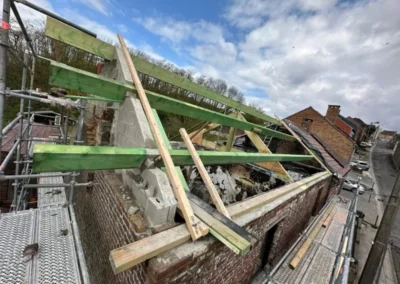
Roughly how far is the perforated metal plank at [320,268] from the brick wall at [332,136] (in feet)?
35.8

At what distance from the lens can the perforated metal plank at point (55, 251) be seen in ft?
6.88

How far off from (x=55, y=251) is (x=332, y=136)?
18.8 m

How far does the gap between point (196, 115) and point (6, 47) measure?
2717 mm

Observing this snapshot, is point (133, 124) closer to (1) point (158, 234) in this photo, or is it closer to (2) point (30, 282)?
(1) point (158, 234)

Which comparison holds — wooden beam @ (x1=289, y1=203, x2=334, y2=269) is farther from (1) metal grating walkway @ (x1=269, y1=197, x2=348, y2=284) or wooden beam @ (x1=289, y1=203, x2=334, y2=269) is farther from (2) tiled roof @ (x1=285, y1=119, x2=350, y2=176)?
(2) tiled roof @ (x1=285, y1=119, x2=350, y2=176)

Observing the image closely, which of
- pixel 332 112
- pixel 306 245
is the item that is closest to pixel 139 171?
pixel 306 245

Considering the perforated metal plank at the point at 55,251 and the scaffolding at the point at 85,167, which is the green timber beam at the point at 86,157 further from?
the perforated metal plank at the point at 55,251

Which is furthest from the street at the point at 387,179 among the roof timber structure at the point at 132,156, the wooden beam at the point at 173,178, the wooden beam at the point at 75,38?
the wooden beam at the point at 75,38

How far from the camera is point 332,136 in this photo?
15.8 m

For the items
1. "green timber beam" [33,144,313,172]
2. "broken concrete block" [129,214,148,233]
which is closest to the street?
"broken concrete block" [129,214,148,233]

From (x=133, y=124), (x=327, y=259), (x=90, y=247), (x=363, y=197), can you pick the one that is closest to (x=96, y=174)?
(x=90, y=247)

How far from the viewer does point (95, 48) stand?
3.36 m

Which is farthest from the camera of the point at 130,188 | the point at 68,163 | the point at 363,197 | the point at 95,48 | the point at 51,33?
the point at 363,197

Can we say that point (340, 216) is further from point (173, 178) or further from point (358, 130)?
point (358, 130)
